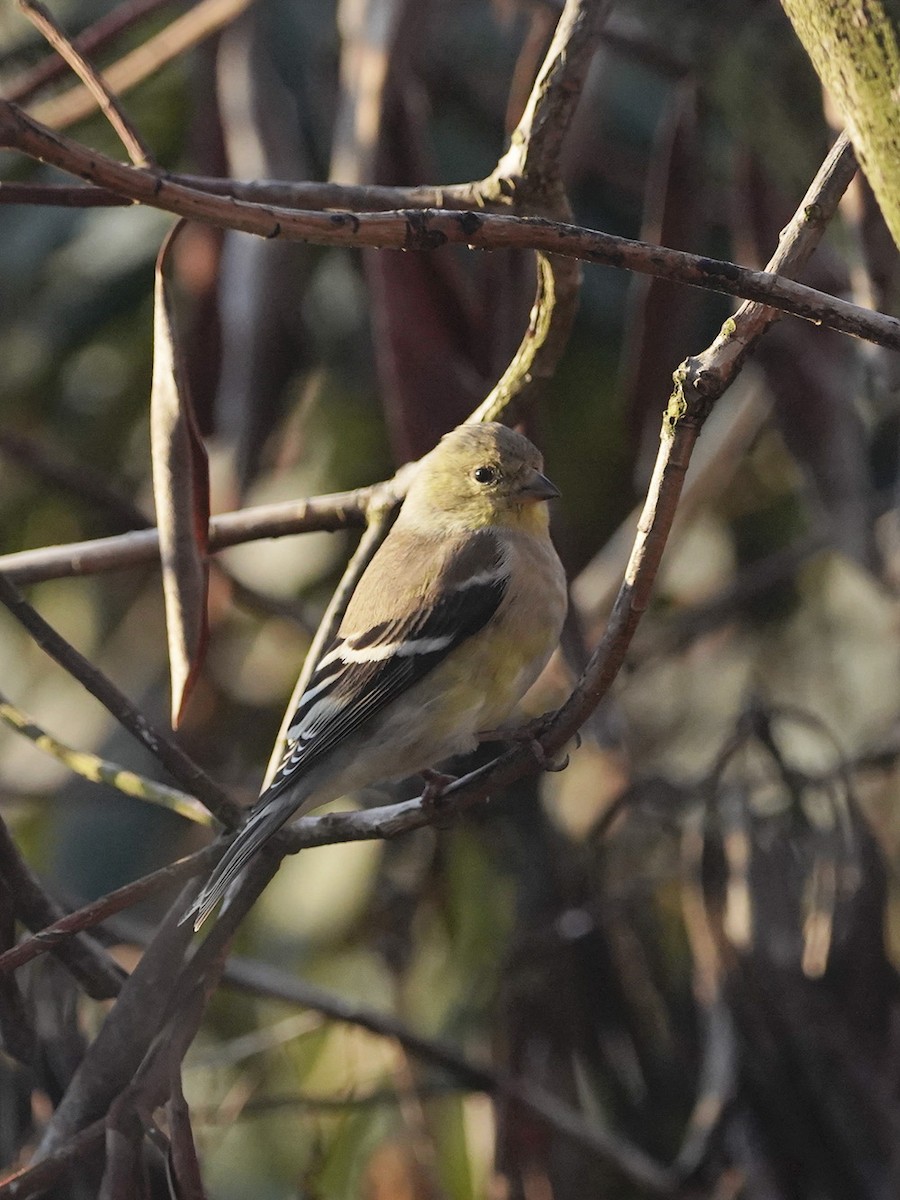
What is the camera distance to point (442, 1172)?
4070mm

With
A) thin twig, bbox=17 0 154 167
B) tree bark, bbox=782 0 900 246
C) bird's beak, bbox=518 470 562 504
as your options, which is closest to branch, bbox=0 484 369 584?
bird's beak, bbox=518 470 562 504

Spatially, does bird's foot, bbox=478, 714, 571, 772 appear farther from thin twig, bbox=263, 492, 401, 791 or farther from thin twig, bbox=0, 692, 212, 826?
thin twig, bbox=0, 692, 212, 826

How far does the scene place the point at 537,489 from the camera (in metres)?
3.35

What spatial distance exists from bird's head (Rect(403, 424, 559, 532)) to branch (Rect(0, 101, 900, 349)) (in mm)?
1499

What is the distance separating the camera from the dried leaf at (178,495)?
2.19 m

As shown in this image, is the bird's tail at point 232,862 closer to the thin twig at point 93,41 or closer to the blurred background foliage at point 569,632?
the blurred background foliage at point 569,632

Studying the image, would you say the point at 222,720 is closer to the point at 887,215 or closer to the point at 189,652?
the point at 189,652

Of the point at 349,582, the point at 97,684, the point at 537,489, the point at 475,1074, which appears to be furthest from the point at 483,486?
the point at 97,684

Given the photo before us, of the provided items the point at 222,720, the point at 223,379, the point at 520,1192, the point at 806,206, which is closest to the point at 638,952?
the point at 520,1192

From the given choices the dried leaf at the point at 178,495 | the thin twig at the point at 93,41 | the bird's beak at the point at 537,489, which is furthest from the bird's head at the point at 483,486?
the thin twig at the point at 93,41

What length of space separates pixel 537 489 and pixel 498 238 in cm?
165

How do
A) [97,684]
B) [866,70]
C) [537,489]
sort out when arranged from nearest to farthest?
[866,70] < [97,684] < [537,489]

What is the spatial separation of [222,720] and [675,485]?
119 inches

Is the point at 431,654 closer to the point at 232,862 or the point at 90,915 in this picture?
the point at 232,862
